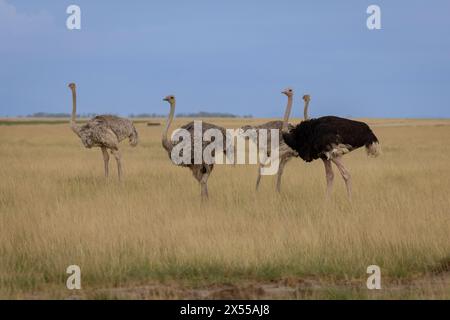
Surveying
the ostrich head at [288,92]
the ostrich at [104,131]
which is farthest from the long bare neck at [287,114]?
the ostrich at [104,131]

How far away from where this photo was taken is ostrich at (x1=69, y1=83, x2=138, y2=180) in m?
15.7

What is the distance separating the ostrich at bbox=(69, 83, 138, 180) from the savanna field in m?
1.51

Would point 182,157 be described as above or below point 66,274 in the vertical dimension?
above

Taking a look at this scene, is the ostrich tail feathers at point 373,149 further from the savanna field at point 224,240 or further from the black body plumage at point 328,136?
the savanna field at point 224,240

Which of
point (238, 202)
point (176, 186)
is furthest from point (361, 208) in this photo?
point (176, 186)

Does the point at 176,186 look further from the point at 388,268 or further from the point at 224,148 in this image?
the point at 388,268

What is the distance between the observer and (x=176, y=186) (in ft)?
47.3

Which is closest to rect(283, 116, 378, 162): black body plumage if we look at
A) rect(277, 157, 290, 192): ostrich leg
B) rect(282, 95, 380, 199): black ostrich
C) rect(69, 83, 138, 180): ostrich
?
rect(282, 95, 380, 199): black ostrich

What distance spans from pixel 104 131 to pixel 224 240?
821 centimetres

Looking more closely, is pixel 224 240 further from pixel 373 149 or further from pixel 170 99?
pixel 170 99

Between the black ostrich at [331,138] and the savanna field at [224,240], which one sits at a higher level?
the black ostrich at [331,138]

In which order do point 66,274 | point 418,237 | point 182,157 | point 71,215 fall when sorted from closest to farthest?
point 66,274
point 418,237
point 71,215
point 182,157

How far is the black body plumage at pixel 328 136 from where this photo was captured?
37.4 feet

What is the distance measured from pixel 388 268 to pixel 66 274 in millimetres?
3211
